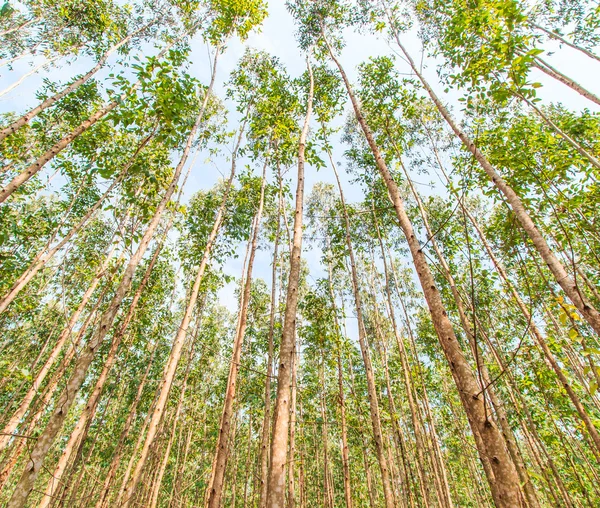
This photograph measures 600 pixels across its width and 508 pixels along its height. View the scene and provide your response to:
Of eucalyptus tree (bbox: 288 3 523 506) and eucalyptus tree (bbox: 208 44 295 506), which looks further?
eucalyptus tree (bbox: 208 44 295 506)

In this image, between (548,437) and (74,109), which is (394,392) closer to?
(548,437)

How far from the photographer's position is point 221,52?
8.75 metres

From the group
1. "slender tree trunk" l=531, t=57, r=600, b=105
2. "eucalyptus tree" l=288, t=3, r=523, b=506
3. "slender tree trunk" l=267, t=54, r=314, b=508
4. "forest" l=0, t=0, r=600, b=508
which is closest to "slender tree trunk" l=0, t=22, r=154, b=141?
"forest" l=0, t=0, r=600, b=508

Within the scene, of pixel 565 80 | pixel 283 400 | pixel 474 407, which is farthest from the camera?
pixel 565 80

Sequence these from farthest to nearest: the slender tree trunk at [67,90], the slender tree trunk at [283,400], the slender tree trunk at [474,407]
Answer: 1. the slender tree trunk at [67,90]
2. the slender tree trunk at [283,400]
3. the slender tree trunk at [474,407]

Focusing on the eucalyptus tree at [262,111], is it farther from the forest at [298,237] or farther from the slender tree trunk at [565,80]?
the slender tree trunk at [565,80]

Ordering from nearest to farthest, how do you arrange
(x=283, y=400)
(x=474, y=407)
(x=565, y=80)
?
(x=474, y=407), (x=283, y=400), (x=565, y=80)

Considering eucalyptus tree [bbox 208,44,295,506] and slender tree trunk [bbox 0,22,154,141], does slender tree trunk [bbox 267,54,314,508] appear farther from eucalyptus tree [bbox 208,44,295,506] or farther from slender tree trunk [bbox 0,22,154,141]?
slender tree trunk [bbox 0,22,154,141]

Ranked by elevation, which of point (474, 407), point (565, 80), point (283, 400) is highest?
point (565, 80)

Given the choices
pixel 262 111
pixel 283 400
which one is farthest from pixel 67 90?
pixel 283 400

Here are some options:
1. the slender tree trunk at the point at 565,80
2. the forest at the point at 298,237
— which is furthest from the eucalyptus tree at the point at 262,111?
the slender tree trunk at the point at 565,80

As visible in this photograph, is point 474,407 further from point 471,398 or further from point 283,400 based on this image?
point 283,400

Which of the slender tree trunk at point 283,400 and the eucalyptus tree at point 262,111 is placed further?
the eucalyptus tree at point 262,111

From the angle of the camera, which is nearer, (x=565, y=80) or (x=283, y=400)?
(x=283, y=400)
